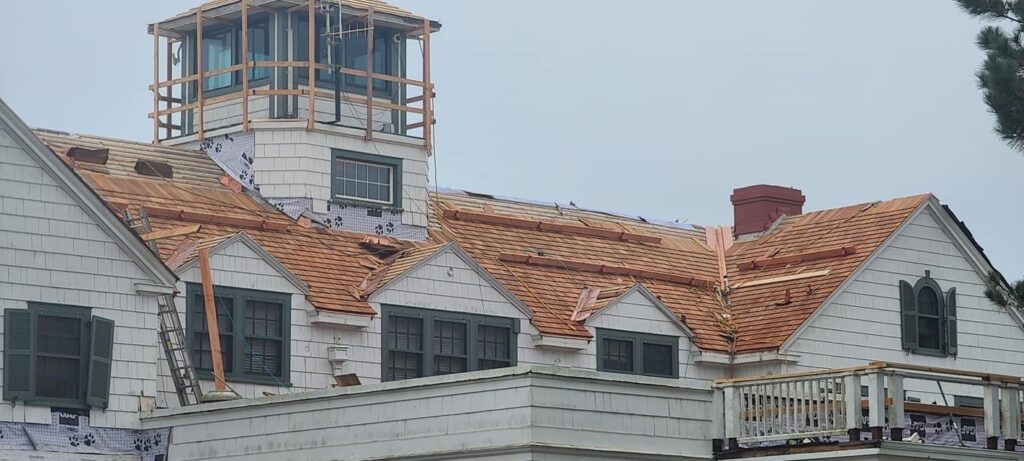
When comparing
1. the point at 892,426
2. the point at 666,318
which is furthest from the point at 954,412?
the point at 666,318

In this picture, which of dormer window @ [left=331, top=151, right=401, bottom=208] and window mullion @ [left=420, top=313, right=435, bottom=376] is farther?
dormer window @ [left=331, top=151, right=401, bottom=208]

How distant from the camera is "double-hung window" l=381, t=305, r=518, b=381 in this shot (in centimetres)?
3956

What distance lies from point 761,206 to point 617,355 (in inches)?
319

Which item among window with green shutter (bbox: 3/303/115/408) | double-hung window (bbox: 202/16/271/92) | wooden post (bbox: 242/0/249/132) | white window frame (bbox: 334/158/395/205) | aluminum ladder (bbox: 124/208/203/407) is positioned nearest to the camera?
window with green shutter (bbox: 3/303/115/408)

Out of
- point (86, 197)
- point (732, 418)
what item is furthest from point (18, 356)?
point (732, 418)

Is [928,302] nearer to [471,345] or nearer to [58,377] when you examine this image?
[471,345]

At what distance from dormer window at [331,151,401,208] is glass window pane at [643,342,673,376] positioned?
5.59 m

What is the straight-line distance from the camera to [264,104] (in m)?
42.9

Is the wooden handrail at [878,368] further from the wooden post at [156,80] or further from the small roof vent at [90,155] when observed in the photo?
the wooden post at [156,80]

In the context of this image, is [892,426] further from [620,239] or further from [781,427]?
[620,239]

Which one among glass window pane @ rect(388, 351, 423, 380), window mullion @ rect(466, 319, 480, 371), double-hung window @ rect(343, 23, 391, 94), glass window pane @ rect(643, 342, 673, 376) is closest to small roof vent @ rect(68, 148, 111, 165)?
double-hung window @ rect(343, 23, 391, 94)

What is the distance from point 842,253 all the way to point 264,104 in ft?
39.5

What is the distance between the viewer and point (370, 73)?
43.1m

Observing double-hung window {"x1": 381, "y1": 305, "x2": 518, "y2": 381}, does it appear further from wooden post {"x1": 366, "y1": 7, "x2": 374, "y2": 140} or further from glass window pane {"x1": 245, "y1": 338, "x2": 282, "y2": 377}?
wooden post {"x1": 366, "y1": 7, "x2": 374, "y2": 140}
